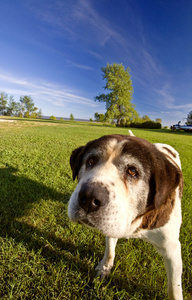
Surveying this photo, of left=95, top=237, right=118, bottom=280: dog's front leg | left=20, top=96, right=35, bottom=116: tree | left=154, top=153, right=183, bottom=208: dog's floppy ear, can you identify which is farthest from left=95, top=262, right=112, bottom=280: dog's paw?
left=20, top=96, right=35, bottom=116: tree

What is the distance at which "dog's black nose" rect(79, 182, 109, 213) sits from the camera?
1.33 metres

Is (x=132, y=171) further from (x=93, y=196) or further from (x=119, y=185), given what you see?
(x=93, y=196)

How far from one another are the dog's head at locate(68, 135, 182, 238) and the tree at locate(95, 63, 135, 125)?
42.9m

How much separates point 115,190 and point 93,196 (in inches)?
9.6

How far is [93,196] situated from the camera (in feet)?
4.37

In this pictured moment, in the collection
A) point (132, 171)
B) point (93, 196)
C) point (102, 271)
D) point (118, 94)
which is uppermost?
point (118, 94)

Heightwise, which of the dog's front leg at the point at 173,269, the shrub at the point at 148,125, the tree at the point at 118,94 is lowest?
the dog's front leg at the point at 173,269

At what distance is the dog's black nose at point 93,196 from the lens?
4.37ft

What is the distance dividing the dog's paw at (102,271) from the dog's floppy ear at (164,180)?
1207 millimetres

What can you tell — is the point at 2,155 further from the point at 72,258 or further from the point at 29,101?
the point at 29,101

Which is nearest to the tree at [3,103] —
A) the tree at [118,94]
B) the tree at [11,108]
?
the tree at [11,108]

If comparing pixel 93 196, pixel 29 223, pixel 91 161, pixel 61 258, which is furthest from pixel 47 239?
pixel 93 196

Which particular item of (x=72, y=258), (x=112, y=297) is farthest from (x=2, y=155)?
(x=112, y=297)

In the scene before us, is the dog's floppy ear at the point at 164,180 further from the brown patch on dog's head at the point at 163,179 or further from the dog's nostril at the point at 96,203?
the dog's nostril at the point at 96,203
